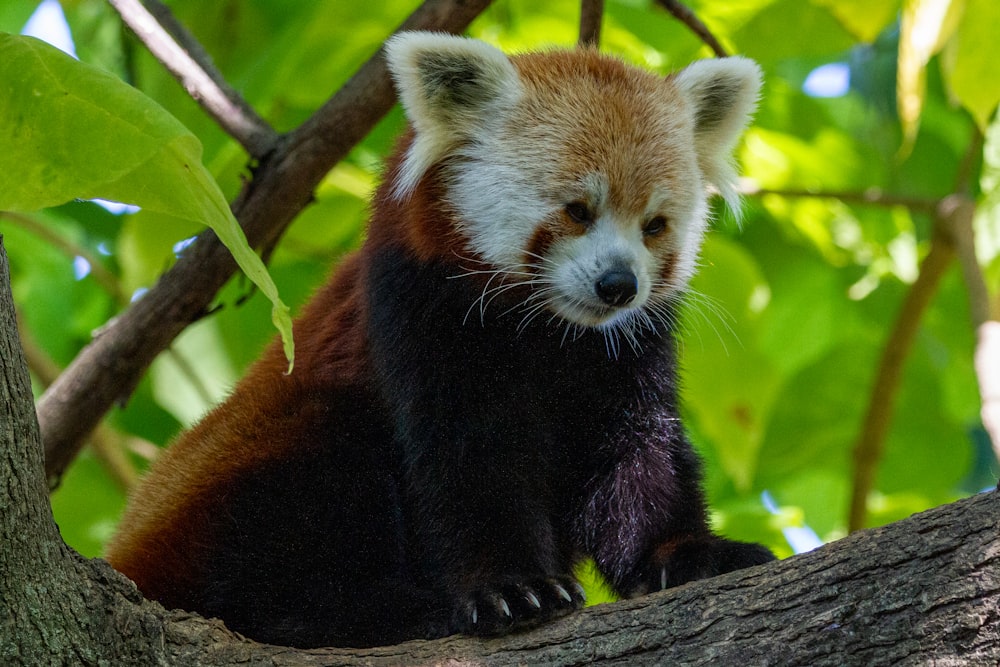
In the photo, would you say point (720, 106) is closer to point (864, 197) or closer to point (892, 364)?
point (864, 197)

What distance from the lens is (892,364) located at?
5.19 m

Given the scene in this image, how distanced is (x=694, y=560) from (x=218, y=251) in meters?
1.89

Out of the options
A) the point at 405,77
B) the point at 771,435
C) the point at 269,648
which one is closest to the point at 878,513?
the point at 771,435

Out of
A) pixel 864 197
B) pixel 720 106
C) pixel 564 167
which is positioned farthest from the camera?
pixel 864 197

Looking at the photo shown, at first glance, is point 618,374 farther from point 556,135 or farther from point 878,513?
point 878,513

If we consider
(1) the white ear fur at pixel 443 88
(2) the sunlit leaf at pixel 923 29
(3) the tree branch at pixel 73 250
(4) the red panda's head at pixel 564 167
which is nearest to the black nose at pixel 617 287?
(4) the red panda's head at pixel 564 167

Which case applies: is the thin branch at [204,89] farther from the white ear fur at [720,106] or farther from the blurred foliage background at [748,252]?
the white ear fur at [720,106]

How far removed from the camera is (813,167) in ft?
19.4

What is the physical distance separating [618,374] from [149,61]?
7.89 feet

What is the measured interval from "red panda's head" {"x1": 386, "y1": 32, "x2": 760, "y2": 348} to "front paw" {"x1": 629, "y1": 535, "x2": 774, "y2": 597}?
75 centimetres

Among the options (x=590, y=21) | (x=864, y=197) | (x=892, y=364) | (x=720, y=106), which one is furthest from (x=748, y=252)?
(x=590, y=21)

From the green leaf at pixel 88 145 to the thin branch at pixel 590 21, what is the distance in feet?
8.36

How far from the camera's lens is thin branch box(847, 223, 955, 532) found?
514 centimetres

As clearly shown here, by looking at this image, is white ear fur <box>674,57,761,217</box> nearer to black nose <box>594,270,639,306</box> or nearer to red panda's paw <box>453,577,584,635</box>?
black nose <box>594,270,639,306</box>
